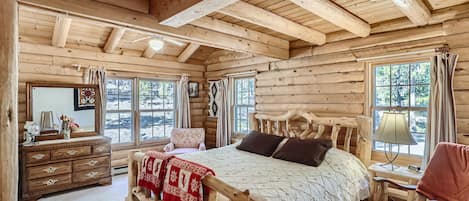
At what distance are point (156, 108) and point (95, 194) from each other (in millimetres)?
2126

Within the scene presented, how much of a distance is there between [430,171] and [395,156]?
74 cm

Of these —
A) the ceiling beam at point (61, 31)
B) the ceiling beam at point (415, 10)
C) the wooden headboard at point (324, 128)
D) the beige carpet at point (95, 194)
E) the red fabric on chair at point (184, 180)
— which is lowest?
the beige carpet at point (95, 194)

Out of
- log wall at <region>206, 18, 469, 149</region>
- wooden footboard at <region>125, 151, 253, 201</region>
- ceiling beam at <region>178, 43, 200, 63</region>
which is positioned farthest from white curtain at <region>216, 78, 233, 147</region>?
wooden footboard at <region>125, 151, 253, 201</region>

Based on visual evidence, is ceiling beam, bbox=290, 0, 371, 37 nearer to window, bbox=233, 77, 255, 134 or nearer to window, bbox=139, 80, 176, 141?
window, bbox=233, 77, 255, 134

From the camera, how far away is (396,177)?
2.86 metres

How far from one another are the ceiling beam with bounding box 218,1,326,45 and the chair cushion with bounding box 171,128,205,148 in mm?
2812

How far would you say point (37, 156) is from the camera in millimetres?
3748

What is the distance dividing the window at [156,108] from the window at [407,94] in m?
4.01

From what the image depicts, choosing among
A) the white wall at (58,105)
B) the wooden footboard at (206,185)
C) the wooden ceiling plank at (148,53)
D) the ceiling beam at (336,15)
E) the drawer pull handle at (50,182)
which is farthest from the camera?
the wooden ceiling plank at (148,53)

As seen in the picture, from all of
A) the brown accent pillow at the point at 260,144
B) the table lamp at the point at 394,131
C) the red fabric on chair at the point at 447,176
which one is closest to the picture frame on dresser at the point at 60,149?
the brown accent pillow at the point at 260,144

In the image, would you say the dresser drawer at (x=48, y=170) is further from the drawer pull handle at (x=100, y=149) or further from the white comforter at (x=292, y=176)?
the white comforter at (x=292, y=176)

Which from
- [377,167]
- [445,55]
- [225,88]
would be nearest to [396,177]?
[377,167]

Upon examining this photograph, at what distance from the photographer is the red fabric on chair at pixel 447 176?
7.66 ft

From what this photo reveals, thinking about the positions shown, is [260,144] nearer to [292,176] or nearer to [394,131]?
[292,176]
